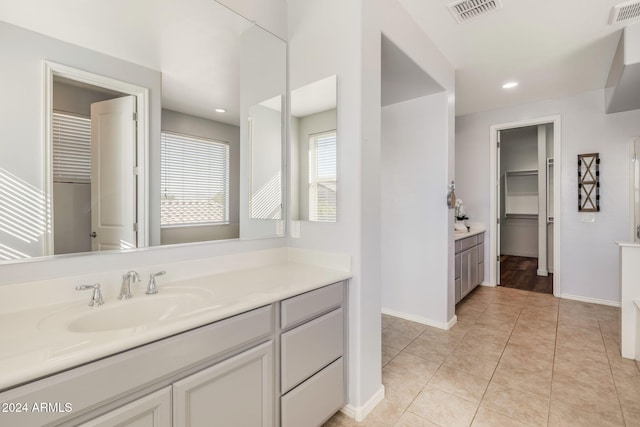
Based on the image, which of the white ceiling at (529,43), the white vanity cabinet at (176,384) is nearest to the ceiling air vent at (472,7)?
the white ceiling at (529,43)

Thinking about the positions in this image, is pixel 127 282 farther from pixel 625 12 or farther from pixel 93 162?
pixel 625 12

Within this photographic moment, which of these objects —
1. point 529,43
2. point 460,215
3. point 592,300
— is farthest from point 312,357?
point 592,300

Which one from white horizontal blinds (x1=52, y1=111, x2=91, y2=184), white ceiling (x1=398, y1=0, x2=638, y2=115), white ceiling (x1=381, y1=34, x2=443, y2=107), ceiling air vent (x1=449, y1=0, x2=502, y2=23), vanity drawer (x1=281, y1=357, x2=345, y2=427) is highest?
white ceiling (x1=398, y1=0, x2=638, y2=115)

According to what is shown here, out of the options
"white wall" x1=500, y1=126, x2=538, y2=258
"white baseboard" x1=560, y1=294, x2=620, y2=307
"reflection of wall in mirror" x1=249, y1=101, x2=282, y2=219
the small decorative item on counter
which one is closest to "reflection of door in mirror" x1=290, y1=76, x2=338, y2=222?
"reflection of wall in mirror" x1=249, y1=101, x2=282, y2=219

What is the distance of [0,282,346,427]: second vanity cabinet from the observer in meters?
0.79

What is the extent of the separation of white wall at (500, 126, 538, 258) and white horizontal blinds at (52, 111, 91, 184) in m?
6.84

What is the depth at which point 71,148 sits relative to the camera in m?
1.23

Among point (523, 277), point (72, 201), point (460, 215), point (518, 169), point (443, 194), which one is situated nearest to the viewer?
point (72, 201)

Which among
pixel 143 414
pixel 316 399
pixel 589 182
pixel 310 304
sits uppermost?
pixel 589 182

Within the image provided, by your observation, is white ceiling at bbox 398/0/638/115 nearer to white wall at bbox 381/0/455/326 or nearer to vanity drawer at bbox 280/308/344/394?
white wall at bbox 381/0/455/326

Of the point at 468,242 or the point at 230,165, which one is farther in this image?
the point at 468,242

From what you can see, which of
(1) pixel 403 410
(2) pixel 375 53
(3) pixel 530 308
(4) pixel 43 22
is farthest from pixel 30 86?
(3) pixel 530 308

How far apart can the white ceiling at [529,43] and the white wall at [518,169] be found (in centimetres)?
285

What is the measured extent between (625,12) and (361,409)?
3.31 meters
